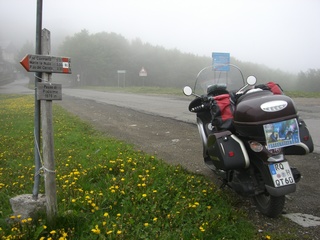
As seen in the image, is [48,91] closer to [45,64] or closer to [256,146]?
[45,64]

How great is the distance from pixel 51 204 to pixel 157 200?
3.94 feet

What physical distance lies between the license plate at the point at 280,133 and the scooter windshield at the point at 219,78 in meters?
2.10

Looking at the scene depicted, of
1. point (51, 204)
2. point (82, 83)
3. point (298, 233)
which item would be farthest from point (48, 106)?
point (82, 83)

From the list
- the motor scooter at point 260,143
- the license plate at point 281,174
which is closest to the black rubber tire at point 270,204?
the motor scooter at point 260,143

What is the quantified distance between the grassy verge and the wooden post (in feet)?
0.45

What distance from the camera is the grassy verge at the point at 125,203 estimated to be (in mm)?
3049

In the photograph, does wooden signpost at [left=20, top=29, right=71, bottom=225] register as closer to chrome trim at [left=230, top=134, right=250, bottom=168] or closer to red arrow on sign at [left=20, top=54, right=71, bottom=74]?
red arrow on sign at [left=20, top=54, right=71, bottom=74]

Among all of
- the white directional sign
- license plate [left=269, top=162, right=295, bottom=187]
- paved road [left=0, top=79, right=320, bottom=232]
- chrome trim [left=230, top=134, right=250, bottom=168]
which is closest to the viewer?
the white directional sign

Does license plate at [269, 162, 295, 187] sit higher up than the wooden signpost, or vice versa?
the wooden signpost

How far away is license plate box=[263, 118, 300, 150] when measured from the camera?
302 centimetres

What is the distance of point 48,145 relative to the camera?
3064 millimetres

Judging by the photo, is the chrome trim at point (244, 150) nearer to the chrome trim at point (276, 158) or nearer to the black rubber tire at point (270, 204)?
the chrome trim at point (276, 158)

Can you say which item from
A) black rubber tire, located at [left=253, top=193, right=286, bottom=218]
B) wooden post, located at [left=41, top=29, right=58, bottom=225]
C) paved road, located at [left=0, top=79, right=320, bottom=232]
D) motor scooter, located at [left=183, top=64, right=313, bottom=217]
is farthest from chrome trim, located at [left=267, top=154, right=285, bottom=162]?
wooden post, located at [left=41, top=29, right=58, bottom=225]

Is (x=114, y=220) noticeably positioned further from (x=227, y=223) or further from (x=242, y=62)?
(x=242, y=62)
